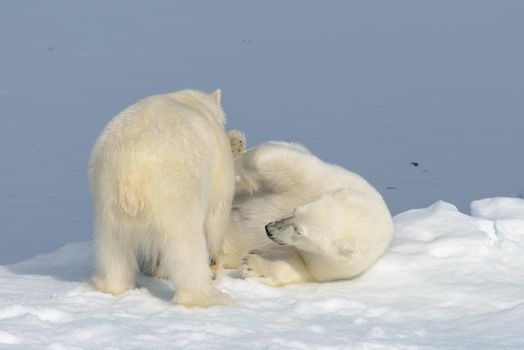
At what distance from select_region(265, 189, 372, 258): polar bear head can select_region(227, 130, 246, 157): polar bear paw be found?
2.97 ft

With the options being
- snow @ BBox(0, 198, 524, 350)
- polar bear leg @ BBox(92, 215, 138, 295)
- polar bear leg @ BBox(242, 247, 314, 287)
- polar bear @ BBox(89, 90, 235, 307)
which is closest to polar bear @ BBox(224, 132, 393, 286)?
polar bear leg @ BBox(242, 247, 314, 287)

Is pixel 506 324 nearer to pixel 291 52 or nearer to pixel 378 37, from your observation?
pixel 291 52

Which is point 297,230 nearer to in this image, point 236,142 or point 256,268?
point 256,268

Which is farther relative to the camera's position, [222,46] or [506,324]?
[222,46]

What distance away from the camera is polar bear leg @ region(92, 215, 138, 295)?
521cm

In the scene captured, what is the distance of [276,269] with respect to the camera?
5797 mm

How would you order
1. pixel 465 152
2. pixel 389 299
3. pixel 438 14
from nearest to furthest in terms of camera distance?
pixel 389 299
pixel 465 152
pixel 438 14

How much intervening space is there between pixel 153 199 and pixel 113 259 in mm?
426

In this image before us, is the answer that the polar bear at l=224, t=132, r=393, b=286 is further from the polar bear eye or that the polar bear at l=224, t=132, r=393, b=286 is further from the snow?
the snow

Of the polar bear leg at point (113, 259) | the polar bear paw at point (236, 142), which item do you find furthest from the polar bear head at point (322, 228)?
the polar bear paw at point (236, 142)

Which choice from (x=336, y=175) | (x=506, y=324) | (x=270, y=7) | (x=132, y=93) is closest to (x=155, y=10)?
(x=270, y=7)

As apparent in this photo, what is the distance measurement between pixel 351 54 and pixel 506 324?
1096 centimetres

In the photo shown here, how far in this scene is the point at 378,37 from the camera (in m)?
17.2

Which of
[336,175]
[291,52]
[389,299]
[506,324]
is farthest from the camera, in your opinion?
[291,52]
